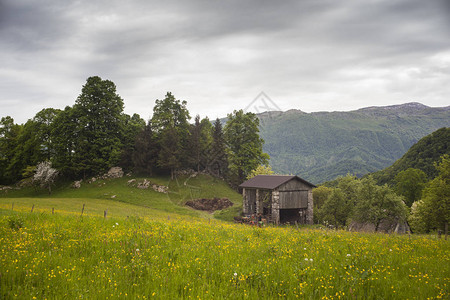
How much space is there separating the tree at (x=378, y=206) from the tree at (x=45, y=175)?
58583 millimetres

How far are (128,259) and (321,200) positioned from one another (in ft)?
170

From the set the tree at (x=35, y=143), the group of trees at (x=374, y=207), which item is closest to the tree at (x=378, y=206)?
the group of trees at (x=374, y=207)

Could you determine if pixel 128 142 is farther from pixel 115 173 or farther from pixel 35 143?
pixel 35 143

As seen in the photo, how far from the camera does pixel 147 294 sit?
5516 mm

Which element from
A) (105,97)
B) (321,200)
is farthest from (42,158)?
(321,200)

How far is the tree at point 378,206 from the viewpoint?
111 ft

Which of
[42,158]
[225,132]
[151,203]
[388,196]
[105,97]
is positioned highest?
[105,97]

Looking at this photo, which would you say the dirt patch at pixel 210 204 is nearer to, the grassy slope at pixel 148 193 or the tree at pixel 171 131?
the grassy slope at pixel 148 193

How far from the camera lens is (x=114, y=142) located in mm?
59531

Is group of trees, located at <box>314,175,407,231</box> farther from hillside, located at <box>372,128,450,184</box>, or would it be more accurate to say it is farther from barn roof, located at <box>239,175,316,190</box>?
hillside, located at <box>372,128,450,184</box>

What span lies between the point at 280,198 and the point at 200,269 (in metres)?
33.2

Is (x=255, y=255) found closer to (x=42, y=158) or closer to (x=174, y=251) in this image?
(x=174, y=251)

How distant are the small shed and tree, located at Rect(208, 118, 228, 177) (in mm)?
22221

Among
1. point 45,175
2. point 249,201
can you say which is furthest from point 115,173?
point 249,201
